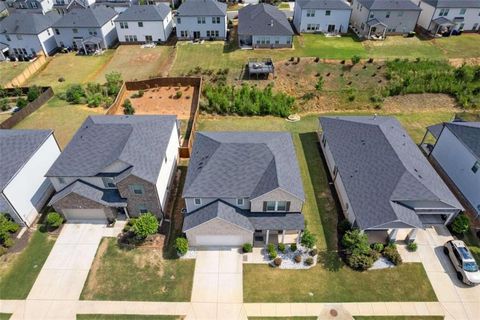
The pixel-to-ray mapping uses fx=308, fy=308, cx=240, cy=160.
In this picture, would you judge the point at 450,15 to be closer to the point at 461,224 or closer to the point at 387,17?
the point at 387,17

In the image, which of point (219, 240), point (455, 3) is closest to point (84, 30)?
point (219, 240)

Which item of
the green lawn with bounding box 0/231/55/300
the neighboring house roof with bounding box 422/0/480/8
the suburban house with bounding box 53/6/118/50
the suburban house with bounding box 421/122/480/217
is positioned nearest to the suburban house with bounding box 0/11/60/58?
the suburban house with bounding box 53/6/118/50

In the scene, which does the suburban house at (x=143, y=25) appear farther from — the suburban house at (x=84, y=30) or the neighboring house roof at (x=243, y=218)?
the neighboring house roof at (x=243, y=218)

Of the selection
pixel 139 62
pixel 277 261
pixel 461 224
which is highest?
pixel 461 224

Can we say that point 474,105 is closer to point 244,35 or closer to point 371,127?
point 371,127

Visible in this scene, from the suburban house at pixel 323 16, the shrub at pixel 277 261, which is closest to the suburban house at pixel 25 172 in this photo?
the shrub at pixel 277 261

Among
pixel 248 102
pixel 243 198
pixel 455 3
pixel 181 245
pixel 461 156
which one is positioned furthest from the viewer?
pixel 455 3
